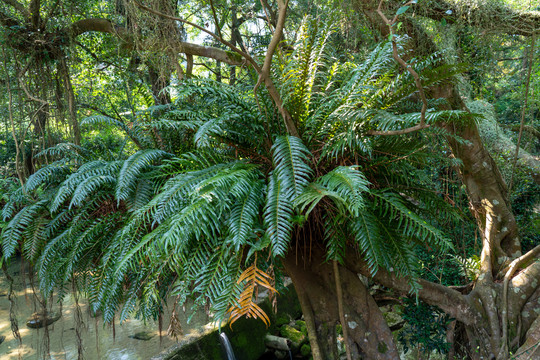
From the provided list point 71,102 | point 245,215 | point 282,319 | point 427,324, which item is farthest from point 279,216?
point 282,319

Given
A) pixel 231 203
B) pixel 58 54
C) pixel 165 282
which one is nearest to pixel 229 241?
pixel 231 203

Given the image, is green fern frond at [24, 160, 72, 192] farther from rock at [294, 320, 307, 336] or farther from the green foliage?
rock at [294, 320, 307, 336]

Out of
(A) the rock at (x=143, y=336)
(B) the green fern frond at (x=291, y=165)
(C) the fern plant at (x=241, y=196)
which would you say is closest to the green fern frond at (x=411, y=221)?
(C) the fern plant at (x=241, y=196)

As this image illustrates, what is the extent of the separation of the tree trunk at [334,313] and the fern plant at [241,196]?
15.4 inches

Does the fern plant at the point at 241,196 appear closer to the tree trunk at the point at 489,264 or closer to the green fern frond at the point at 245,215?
the green fern frond at the point at 245,215

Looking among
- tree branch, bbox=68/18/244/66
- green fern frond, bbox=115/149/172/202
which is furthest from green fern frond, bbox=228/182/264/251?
tree branch, bbox=68/18/244/66

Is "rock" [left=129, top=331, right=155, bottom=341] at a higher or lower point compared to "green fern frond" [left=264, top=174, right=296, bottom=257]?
lower

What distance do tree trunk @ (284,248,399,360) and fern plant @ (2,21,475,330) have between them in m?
0.39

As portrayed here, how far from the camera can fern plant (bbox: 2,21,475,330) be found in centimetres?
167

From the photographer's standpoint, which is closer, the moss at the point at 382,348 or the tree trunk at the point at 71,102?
the moss at the point at 382,348

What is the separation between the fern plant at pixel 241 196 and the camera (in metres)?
1.67

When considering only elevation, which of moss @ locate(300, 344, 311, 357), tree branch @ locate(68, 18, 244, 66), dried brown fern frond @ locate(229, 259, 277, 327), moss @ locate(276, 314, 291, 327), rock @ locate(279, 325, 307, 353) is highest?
tree branch @ locate(68, 18, 244, 66)

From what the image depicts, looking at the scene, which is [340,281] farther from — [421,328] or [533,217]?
[533,217]

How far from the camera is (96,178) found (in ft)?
6.93
